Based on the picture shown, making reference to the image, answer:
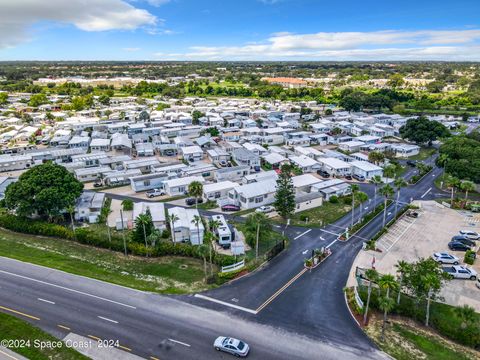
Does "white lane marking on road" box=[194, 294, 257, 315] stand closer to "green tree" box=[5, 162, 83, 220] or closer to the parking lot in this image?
the parking lot

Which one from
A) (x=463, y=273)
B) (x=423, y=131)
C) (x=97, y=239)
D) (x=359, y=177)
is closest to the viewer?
(x=463, y=273)

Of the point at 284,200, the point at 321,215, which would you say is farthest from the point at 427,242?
the point at 284,200

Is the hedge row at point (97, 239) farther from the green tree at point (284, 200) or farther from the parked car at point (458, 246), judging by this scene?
the parked car at point (458, 246)

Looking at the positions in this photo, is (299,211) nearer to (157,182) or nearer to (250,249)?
(250,249)

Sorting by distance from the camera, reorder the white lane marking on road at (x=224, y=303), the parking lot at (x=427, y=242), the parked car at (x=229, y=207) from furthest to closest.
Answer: the parked car at (x=229, y=207)
the parking lot at (x=427, y=242)
the white lane marking on road at (x=224, y=303)

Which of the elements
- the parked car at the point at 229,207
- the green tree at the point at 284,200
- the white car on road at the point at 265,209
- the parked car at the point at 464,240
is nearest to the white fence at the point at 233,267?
the green tree at the point at 284,200

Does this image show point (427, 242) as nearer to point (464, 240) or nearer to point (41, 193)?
point (464, 240)
